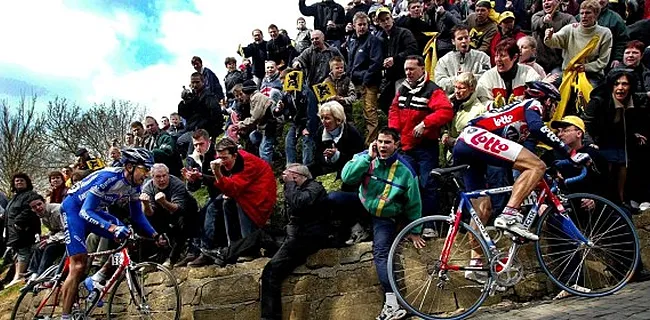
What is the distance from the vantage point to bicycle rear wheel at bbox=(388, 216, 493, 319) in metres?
5.20

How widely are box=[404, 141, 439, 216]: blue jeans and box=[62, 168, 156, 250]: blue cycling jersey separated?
3.49 metres

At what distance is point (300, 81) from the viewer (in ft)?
28.8

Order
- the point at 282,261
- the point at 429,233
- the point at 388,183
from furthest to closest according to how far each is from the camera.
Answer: the point at 282,261, the point at 388,183, the point at 429,233

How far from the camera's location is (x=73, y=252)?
23.3ft

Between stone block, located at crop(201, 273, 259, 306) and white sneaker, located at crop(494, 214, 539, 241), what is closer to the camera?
white sneaker, located at crop(494, 214, 539, 241)

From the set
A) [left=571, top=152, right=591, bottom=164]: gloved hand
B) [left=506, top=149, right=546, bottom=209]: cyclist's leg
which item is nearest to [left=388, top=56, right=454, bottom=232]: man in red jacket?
[left=506, top=149, right=546, bottom=209]: cyclist's leg

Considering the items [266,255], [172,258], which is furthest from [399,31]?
[172,258]

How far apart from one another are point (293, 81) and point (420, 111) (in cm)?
262

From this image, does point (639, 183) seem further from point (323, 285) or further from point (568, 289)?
point (323, 285)

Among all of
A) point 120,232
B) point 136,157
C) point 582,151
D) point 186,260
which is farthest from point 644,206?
point 120,232

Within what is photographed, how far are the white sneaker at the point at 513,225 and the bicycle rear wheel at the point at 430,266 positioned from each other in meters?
0.24

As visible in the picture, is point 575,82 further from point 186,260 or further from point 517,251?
point 186,260

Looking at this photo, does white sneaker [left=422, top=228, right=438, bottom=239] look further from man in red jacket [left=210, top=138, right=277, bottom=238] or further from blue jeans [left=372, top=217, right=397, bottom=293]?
man in red jacket [left=210, top=138, right=277, bottom=238]

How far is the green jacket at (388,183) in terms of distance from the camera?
6035 mm
